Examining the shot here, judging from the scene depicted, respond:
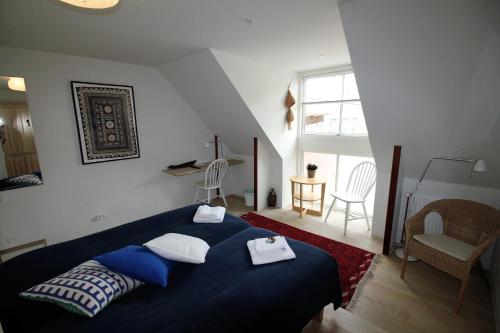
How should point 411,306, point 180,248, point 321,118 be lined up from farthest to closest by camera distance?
point 321,118, point 411,306, point 180,248

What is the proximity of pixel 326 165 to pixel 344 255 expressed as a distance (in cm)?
177

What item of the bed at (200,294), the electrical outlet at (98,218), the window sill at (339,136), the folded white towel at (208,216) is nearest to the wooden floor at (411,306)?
the bed at (200,294)

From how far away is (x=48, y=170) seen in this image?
9.14ft

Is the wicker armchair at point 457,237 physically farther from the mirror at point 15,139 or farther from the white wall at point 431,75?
the mirror at point 15,139

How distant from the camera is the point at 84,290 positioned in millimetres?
1208

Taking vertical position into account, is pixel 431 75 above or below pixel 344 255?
above

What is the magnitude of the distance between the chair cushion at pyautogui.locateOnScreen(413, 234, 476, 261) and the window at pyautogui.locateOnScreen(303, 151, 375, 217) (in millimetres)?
1410

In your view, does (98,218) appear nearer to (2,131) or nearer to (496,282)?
(2,131)

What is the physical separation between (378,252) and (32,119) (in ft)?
14.2

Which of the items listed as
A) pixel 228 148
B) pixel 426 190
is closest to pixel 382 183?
pixel 426 190

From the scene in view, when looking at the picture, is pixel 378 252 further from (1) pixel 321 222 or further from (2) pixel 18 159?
(2) pixel 18 159

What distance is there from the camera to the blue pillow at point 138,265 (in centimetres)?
138

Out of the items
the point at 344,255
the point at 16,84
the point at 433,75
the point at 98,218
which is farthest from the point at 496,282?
the point at 16,84

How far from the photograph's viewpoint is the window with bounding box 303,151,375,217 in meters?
3.79
